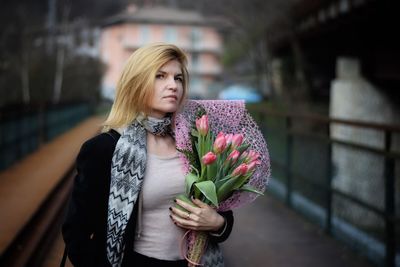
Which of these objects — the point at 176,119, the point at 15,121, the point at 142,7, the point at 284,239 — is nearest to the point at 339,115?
the point at 284,239

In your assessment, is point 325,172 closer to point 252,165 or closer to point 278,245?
point 278,245

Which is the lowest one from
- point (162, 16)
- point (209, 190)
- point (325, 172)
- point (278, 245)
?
point (278, 245)

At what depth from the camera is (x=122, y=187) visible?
1.89 meters

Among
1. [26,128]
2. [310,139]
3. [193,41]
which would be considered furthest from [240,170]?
[193,41]

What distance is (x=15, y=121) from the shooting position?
32.5 feet

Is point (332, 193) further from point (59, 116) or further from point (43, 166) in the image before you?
point (59, 116)

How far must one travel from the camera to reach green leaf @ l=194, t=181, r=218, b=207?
5.75ft

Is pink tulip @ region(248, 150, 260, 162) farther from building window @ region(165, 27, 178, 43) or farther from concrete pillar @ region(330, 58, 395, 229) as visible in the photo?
building window @ region(165, 27, 178, 43)

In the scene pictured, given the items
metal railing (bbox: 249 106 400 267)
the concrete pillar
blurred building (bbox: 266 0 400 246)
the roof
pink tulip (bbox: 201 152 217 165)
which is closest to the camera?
pink tulip (bbox: 201 152 217 165)

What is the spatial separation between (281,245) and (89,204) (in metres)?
3.81

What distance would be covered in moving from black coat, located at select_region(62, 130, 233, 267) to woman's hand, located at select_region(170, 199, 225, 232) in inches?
4.1

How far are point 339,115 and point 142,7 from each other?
56830 mm

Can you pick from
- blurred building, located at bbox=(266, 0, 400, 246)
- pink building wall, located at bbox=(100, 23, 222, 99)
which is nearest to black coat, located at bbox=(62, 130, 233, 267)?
blurred building, located at bbox=(266, 0, 400, 246)

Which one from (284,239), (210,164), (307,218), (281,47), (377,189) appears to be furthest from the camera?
(281,47)
